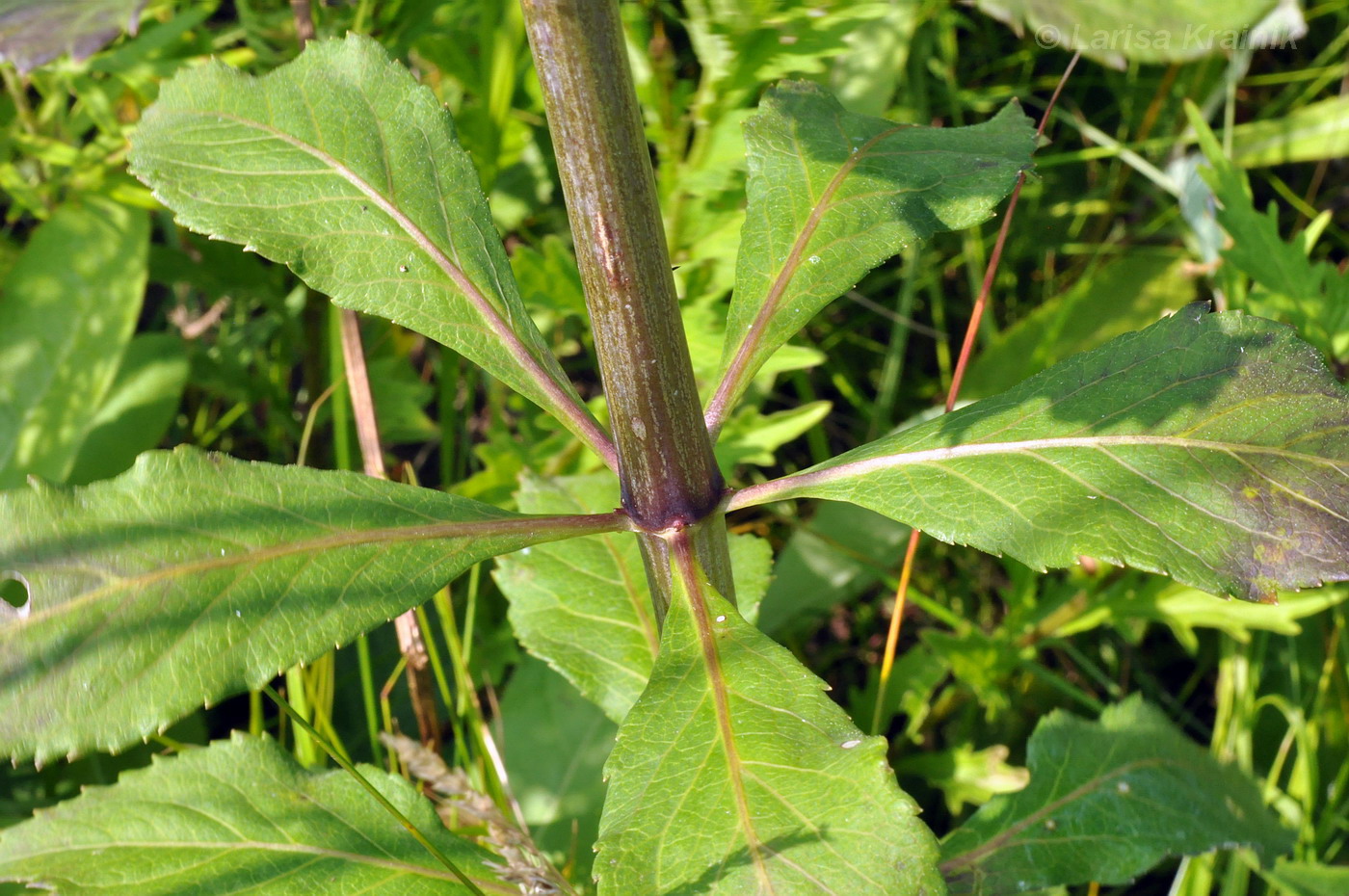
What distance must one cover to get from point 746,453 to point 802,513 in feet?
1.87

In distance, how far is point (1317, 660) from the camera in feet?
8.00

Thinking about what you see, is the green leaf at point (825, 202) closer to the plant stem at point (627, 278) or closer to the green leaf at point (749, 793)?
the plant stem at point (627, 278)

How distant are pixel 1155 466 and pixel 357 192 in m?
1.03

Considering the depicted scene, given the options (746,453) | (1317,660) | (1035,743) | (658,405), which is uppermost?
(658,405)

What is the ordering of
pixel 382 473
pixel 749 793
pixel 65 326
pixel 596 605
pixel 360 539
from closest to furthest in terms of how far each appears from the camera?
pixel 749 793 < pixel 360 539 < pixel 596 605 < pixel 382 473 < pixel 65 326

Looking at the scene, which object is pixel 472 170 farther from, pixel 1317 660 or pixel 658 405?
pixel 1317 660

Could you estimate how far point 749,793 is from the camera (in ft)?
3.54

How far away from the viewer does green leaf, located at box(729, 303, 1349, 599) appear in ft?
3.75

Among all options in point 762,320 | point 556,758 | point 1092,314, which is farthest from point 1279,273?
point 556,758

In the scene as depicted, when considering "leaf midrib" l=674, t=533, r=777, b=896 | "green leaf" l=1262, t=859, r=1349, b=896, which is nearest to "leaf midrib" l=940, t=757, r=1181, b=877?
"green leaf" l=1262, t=859, r=1349, b=896

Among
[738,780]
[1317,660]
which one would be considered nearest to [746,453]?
[738,780]

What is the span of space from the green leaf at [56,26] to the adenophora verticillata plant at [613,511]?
0.17 metres

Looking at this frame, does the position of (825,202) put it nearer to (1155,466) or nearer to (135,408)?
(1155,466)

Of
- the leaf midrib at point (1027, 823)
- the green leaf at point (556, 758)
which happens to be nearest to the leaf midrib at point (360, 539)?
the leaf midrib at point (1027, 823)
